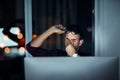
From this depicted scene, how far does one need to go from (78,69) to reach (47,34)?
210 centimetres

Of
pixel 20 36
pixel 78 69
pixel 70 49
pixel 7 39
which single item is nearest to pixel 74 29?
pixel 70 49

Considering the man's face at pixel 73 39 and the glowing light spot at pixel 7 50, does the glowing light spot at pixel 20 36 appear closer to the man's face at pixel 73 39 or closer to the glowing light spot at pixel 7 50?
the glowing light spot at pixel 7 50

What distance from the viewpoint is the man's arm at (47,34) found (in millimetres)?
3230

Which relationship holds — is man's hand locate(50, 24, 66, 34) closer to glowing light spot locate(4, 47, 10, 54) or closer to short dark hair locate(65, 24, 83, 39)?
short dark hair locate(65, 24, 83, 39)

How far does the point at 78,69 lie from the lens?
4.55 ft

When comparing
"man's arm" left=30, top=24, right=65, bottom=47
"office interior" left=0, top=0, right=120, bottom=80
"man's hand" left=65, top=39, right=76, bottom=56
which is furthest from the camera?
"office interior" left=0, top=0, right=120, bottom=80

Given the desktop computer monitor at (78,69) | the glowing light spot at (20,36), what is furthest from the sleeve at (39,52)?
the desktop computer monitor at (78,69)

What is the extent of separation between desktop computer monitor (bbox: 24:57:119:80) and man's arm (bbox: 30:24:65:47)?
72.4 inches

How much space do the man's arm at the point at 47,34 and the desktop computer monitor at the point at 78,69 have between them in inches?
72.4

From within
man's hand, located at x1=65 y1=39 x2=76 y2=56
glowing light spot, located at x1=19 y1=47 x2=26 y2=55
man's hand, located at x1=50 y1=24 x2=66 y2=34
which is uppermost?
man's hand, located at x1=50 y1=24 x2=66 y2=34

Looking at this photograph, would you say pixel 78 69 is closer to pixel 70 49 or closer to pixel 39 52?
pixel 70 49

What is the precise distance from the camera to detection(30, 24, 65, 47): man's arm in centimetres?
323

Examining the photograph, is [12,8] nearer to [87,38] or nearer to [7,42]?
[7,42]

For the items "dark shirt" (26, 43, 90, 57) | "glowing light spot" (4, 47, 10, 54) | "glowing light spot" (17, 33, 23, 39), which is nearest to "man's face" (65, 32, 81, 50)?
"dark shirt" (26, 43, 90, 57)
